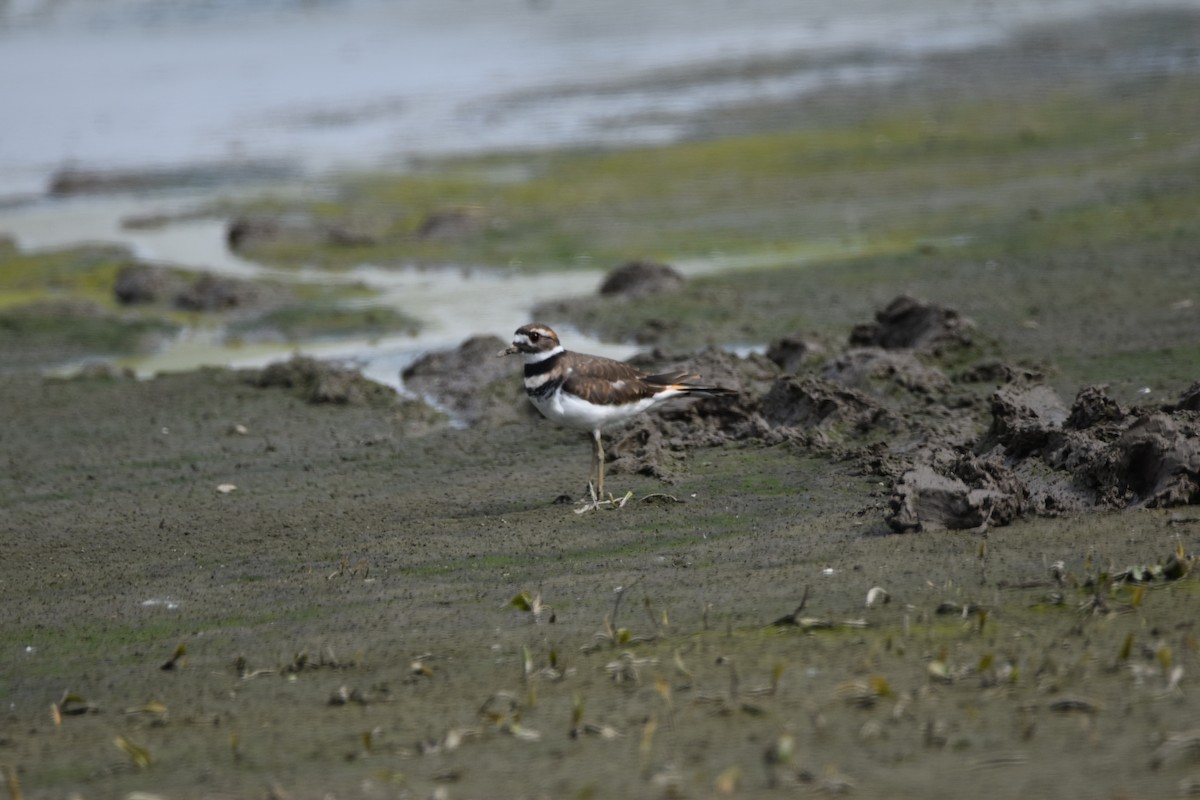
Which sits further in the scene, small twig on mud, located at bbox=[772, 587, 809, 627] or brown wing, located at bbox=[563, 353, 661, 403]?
brown wing, located at bbox=[563, 353, 661, 403]

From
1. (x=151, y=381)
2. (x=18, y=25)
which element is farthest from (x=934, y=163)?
(x=18, y=25)

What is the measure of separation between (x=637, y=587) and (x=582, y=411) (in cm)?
191

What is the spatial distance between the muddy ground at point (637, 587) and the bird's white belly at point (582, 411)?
44 centimetres

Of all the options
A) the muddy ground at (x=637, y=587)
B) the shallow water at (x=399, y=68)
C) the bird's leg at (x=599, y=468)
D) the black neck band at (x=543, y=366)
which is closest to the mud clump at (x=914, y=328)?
the muddy ground at (x=637, y=587)

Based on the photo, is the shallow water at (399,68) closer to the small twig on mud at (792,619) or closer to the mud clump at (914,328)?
the mud clump at (914,328)

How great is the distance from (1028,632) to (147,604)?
4.27m

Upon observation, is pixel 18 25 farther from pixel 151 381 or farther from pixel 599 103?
pixel 151 381

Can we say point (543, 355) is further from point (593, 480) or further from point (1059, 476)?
point (1059, 476)

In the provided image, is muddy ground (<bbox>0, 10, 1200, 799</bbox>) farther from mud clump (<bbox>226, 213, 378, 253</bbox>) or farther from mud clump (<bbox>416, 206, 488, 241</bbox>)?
mud clump (<bbox>226, 213, 378, 253</bbox>)

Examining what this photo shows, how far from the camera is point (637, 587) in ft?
22.9

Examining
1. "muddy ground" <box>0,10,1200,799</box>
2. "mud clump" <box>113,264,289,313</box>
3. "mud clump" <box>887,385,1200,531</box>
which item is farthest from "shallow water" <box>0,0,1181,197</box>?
"mud clump" <box>887,385,1200,531</box>

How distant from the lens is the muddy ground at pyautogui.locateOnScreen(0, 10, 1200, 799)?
16.3ft

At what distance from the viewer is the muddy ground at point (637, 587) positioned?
4.97 meters

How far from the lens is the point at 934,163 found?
67.3 feet
